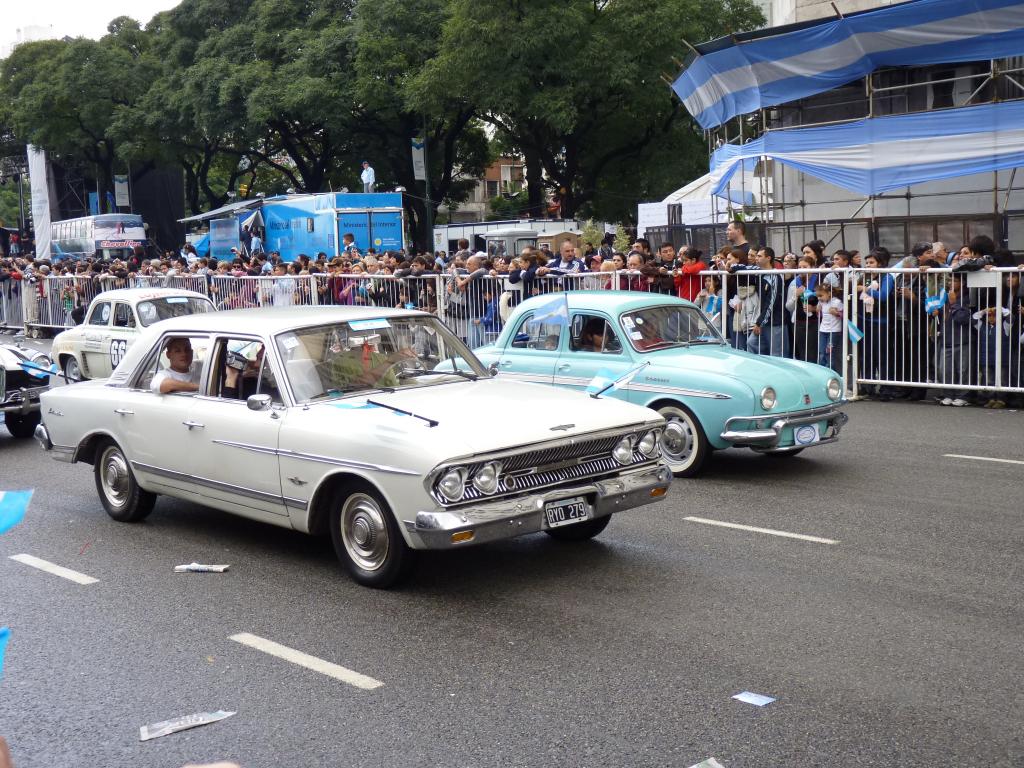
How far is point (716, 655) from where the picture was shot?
516 centimetres

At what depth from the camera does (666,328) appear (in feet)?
33.0

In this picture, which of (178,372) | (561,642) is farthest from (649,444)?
(178,372)

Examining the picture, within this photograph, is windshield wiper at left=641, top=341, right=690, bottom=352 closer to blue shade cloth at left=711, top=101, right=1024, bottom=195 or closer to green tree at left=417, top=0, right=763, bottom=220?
blue shade cloth at left=711, top=101, right=1024, bottom=195

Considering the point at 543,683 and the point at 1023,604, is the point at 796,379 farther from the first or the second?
the point at 543,683

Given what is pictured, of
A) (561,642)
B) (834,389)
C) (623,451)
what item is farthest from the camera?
(834,389)

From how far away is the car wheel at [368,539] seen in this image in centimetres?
613

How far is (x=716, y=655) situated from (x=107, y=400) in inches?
194

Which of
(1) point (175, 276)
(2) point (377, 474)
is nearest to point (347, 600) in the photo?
(2) point (377, 474)

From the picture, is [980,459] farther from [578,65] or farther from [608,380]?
[578,65]

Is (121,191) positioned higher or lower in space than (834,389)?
higher

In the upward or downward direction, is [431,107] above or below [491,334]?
above

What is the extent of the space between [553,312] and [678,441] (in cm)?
178

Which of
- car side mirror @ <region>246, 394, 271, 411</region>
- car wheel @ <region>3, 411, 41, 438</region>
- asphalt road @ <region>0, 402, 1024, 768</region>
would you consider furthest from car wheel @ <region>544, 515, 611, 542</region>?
car wheel @ <region>3, 411, 41, 438</region>

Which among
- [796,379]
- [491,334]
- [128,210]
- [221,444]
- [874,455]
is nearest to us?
[221,444]
